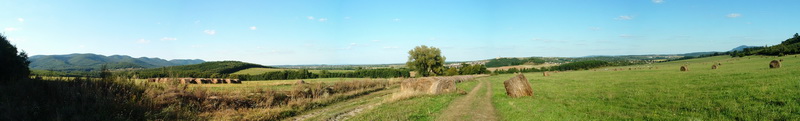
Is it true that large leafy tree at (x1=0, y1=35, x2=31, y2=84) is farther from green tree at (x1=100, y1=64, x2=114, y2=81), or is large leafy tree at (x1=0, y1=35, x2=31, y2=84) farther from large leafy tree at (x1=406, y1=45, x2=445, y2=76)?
large leafy tree at (x1=406, y1=45, x2=445, y2=76)

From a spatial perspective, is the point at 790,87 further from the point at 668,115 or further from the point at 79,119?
the point at 79,119

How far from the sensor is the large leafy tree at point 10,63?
1455 centimetres

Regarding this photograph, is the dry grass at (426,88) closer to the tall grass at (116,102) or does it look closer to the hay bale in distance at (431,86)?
the hay bale in distance at (431,86)

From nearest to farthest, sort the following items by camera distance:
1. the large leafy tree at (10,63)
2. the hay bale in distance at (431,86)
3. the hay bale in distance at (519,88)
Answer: the large leafy tree at (10,63) → the hay bale in distance at (519,88) → the hay bale in distance at (431,86)

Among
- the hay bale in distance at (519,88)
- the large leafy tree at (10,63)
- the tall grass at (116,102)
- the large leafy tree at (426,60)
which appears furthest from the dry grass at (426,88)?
the large leafy tree at (426,60)

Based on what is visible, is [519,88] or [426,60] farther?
[426,60]

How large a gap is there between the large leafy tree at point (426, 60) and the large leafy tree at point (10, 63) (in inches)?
2401

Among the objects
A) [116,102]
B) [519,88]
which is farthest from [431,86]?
[116,102]

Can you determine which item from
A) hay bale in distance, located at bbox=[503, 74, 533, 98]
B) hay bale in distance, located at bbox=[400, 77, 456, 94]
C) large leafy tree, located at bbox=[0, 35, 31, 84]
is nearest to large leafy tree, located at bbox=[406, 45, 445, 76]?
Result: hay bale in distance, located at bbox=[400, 77, 456, 94]

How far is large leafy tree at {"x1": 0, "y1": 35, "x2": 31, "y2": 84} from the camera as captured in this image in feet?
47.7

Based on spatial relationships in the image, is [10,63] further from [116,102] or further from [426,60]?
[426,60]

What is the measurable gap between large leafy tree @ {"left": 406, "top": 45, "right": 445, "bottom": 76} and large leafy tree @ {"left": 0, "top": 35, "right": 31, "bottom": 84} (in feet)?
200

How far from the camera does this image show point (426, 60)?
73.7 metres

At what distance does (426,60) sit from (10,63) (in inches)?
2484
